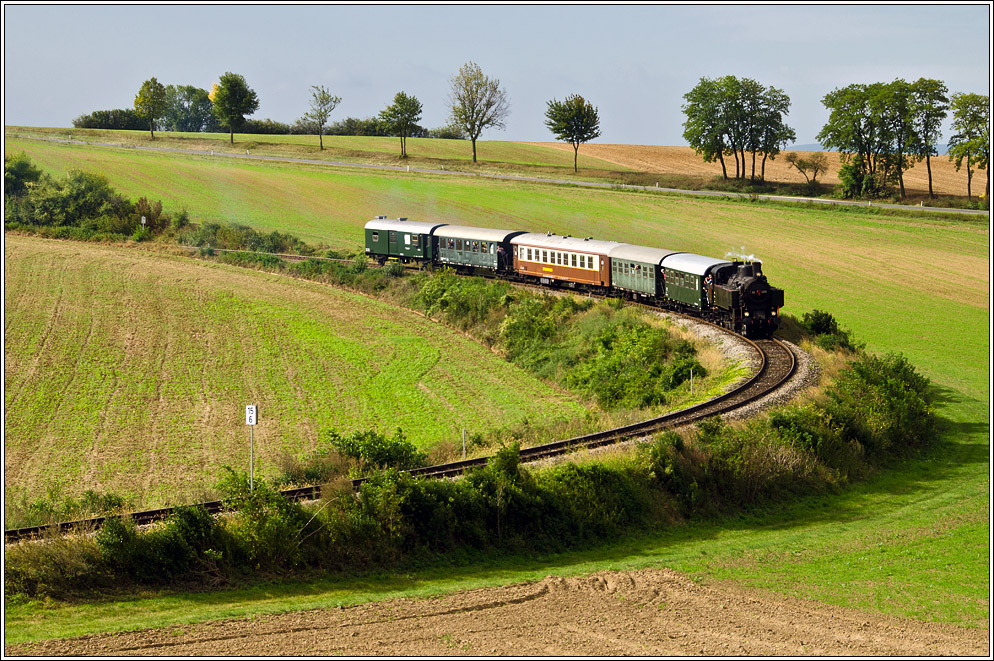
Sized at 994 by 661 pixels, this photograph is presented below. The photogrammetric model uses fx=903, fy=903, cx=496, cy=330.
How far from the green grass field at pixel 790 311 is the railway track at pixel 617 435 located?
307 centimetres

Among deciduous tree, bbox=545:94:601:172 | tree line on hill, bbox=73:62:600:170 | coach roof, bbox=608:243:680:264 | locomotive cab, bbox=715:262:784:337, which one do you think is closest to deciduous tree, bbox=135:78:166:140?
tree line on hill, bbox=73:62:600:170

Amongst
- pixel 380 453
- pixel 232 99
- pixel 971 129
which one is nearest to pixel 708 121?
pixel 971 129

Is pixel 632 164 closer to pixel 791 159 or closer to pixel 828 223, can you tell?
pixel 791 159

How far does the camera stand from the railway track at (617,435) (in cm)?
1891

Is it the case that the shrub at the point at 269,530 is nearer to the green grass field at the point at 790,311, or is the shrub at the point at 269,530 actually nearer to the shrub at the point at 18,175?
the green grass field at the point at 790,311

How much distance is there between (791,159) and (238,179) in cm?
5378

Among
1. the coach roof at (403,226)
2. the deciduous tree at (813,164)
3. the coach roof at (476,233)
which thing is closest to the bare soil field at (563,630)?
the coach roof at (476,233)

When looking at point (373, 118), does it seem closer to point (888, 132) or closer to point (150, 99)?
point (150, 99)

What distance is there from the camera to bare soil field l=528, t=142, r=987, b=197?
84.5 meters

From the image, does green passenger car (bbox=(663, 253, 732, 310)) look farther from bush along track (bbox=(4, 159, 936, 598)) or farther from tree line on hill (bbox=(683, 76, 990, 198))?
tree line on hill (bbox=(683, 76, 990, 198))

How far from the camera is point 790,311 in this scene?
162 feet

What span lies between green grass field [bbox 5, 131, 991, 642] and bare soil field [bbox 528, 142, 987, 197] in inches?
687

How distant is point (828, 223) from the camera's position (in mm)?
69125

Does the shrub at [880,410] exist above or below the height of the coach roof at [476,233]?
below
